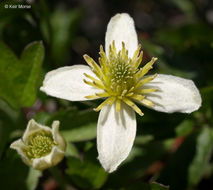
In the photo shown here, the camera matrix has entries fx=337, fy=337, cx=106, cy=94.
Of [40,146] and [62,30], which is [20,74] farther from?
[62,30]

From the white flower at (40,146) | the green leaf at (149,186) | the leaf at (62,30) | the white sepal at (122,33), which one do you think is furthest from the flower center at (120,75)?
the leaf at (62,30)

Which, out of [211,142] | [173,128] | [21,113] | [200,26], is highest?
[200,26]

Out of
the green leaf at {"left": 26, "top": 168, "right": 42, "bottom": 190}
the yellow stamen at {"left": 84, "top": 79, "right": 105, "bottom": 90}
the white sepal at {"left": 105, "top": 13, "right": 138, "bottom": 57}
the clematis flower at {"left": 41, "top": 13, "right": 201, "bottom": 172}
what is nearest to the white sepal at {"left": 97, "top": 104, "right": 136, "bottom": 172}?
the clematis flower at {"left": 41, "top": 13, "right": 201, "bottom": 172}

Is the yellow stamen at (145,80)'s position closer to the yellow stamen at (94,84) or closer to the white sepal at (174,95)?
the white sepal at (174,95)

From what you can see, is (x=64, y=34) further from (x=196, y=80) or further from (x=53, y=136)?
(x=53, y=136)

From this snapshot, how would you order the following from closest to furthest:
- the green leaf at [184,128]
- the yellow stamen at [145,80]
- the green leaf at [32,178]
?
the yellow stamen at [145,80] < the green leaf at [32,178] < the green leaf at [184,128]

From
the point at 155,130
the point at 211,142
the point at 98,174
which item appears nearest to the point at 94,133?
the point at 98,174

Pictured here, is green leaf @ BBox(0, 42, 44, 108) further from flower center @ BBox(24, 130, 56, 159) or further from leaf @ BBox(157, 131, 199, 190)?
leaf @ BBox(157, 131, 199, 190)
